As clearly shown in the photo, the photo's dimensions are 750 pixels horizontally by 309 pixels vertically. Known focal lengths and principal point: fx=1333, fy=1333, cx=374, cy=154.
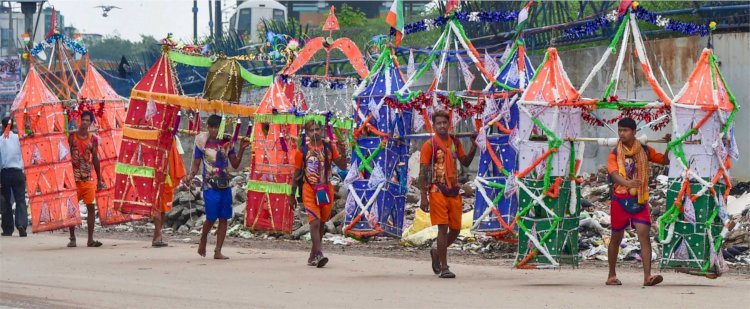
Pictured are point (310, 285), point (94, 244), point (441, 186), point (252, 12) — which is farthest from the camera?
point (252, 12)

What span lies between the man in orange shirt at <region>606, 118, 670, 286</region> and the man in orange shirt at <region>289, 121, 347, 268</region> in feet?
11.5

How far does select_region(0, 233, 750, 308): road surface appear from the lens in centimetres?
1121

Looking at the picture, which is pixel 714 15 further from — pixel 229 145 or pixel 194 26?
pixel 194 26

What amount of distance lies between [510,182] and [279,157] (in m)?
3.33

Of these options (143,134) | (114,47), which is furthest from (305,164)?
(114,47)

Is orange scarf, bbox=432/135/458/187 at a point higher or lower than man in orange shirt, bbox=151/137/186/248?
higher

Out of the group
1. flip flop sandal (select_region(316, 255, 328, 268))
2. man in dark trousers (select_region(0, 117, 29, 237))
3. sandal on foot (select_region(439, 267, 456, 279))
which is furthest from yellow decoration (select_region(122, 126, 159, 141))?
sandal on foot (select_region(439, 267, 456, 279))

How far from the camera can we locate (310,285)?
496 inches

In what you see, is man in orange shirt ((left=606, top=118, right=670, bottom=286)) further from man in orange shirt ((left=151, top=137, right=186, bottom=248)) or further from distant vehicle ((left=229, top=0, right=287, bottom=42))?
distant vehicle ((left=229, top=0, right=287, bottom=42))

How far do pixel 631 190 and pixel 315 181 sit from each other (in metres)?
3.80

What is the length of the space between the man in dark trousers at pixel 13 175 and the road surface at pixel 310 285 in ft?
12.2

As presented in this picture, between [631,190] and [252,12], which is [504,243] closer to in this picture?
[631,190]

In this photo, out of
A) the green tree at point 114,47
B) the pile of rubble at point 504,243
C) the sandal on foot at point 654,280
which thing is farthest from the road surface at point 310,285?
the green tree at point 114,47

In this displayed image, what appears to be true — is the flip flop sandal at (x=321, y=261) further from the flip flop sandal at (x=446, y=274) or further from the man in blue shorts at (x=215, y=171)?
the flip flop sandal at (x=446, y=274)
